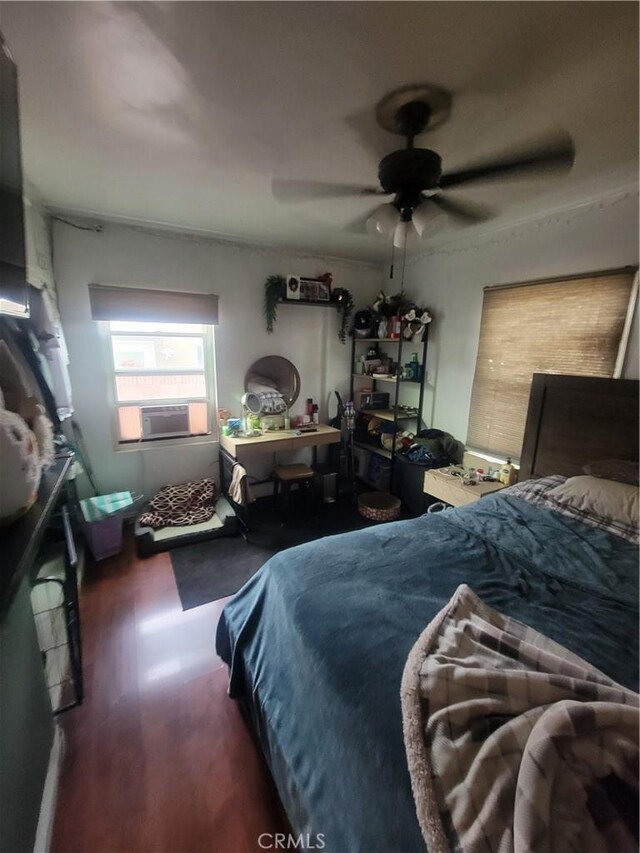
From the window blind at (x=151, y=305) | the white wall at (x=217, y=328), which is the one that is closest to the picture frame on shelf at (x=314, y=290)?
the white wall at (x=217, y=328)

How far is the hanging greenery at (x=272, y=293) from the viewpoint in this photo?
268 cm

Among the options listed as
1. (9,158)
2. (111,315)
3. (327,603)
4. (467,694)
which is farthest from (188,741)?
(111,315)

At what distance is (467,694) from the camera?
0.56 meters

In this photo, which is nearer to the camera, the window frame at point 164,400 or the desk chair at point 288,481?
the window frame at point 164,400

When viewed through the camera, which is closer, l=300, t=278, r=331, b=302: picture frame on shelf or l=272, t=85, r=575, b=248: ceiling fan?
l=272, t=85, r=575, b=248: ceiling fan

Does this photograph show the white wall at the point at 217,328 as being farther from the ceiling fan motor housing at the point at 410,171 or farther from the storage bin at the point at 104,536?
the ceiling fan motor housing at the point at 410,171

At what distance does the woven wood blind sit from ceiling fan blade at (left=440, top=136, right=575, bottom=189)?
0.55m

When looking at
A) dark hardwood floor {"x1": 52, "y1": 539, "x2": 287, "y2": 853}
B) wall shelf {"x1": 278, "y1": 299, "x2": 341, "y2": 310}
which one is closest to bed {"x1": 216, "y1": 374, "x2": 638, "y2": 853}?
dark hardwood floor {"x1": 52, "y1": 539, "x2": 287, "y2": 853}

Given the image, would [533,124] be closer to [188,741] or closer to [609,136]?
[609,136]

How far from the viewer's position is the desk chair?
2.69m

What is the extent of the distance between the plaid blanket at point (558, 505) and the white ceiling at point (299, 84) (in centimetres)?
105

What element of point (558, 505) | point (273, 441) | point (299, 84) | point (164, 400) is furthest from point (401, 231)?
point (164, 400)

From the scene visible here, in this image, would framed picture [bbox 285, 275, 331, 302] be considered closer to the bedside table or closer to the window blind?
the window blind

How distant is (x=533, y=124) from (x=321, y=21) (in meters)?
0.85
